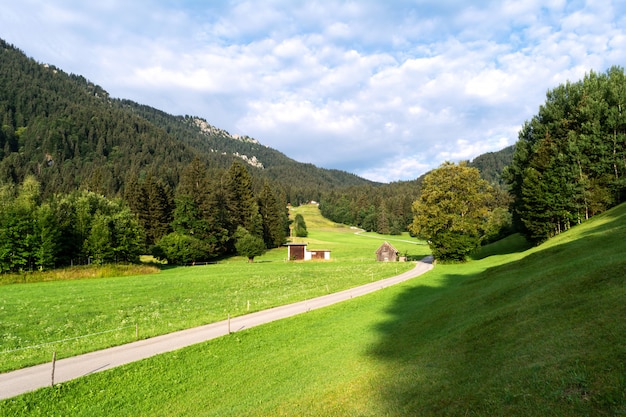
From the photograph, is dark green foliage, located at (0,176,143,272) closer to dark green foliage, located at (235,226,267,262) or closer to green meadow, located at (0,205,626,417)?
dark green foliage, located at (235,226,267,262)

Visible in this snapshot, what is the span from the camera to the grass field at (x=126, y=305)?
22513 mm

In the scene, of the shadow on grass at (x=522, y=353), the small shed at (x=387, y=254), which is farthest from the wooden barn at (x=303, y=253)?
the shadow on grass at (x=522, y=353)

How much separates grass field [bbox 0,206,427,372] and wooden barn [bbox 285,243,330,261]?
28641mm

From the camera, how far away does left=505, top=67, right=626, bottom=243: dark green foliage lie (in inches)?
2158

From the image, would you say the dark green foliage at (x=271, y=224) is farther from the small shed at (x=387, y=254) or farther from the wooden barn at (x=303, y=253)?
the small shed at (x=387, y=254)

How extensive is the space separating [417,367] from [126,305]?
31.5 meters

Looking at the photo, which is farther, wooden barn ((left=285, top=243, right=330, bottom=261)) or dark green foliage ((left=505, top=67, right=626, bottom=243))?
wooden barn ((left=285, top=243, right=330, bottom=261))

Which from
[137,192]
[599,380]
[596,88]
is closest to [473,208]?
[596,88]

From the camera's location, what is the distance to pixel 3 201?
6041cm

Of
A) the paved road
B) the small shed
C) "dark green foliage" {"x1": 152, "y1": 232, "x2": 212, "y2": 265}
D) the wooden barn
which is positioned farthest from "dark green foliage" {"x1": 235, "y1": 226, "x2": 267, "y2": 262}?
the paved road

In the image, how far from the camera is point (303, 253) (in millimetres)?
89562

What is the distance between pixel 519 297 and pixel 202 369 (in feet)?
53.3

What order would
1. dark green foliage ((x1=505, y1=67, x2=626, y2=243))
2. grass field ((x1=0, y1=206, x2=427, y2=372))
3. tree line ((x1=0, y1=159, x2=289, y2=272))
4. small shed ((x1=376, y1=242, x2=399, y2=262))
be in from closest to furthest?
1. grass field ((x1=0, y1=206, x2=427, y2=372))
2. dark green foliage ((x1=505, y1=67, x2=626, y2=243))
3. tree line ((x1=0, y1=159, x2=289, y2=272))
4. small shed ((x1=376, y1=242, x2=399, y2=262))

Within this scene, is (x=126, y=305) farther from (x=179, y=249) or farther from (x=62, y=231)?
(x=179, y=249)
